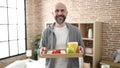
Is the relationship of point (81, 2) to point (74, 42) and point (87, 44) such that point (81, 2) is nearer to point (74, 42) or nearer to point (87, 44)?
point (87, 44)

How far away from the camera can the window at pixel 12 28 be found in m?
4.59

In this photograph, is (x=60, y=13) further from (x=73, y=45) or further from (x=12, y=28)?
(x=12, y=28)

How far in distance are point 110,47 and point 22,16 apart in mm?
2717

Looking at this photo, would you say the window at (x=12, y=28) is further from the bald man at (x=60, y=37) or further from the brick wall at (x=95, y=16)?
the bald man at (x=60, y=37)

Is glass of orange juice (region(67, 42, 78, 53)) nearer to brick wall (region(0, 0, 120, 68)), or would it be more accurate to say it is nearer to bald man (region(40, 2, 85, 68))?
bald man (region(40, 2, 85, 68))

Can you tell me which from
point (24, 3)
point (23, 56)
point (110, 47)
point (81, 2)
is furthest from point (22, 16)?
point (110, 47)

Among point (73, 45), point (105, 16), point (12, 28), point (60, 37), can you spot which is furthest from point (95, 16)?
point (73, 45)

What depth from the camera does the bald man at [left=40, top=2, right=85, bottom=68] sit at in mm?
1922

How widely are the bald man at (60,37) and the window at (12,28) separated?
9.40 feet

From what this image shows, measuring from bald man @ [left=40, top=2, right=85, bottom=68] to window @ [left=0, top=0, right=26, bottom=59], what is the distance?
287cm

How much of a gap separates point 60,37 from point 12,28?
3.27 metres

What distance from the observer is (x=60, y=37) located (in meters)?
1.96

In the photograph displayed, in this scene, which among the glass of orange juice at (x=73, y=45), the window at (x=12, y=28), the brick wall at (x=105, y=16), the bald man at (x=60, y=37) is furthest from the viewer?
the window at (x=12, y=28)

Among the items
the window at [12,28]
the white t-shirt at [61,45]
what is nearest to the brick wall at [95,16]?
the window at [12,28]
